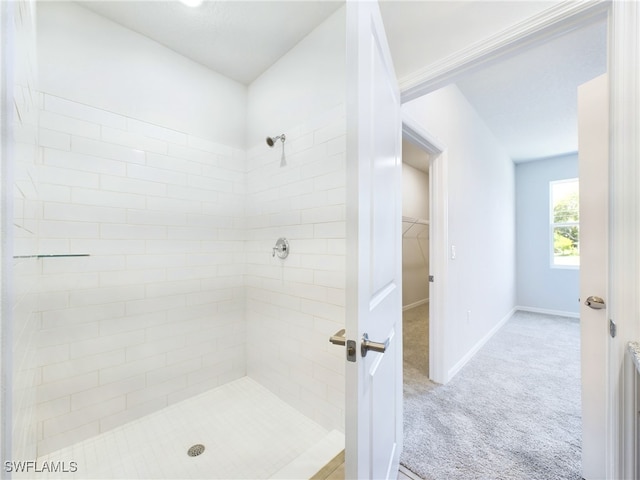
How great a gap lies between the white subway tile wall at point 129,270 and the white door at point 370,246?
1.42 meters

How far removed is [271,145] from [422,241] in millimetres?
3947

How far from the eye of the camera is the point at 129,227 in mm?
1619

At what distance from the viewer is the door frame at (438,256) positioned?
6.75ft

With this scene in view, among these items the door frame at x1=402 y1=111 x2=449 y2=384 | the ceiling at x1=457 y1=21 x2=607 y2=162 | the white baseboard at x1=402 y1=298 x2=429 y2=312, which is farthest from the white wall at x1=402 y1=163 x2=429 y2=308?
the door frame at x1=402 y1=111 x2=449 y2=384

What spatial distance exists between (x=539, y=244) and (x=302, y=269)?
15.3 feet

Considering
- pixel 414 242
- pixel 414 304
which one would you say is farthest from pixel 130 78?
pixel 414 304

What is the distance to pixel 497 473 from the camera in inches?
50.4

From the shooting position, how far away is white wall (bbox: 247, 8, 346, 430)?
1.52 metres

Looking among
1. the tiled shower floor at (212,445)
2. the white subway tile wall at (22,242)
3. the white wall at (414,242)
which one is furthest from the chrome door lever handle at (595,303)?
the white wall at (414,242)

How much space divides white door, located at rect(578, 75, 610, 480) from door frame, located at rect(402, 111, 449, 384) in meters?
0.87

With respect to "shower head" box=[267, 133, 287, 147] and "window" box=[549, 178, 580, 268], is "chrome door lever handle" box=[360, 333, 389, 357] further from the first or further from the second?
"window" box=[549, 178, 580, 268]

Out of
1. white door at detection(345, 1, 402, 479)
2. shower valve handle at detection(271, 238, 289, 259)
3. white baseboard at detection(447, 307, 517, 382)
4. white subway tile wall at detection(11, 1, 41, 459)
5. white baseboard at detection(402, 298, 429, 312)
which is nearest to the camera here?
white subway tile wall at detection(11, 1, 41, 459)

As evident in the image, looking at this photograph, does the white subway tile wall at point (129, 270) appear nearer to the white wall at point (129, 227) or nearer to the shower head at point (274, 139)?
the white wall at point (129, 227)

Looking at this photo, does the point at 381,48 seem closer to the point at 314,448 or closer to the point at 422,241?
the point at 314,448
